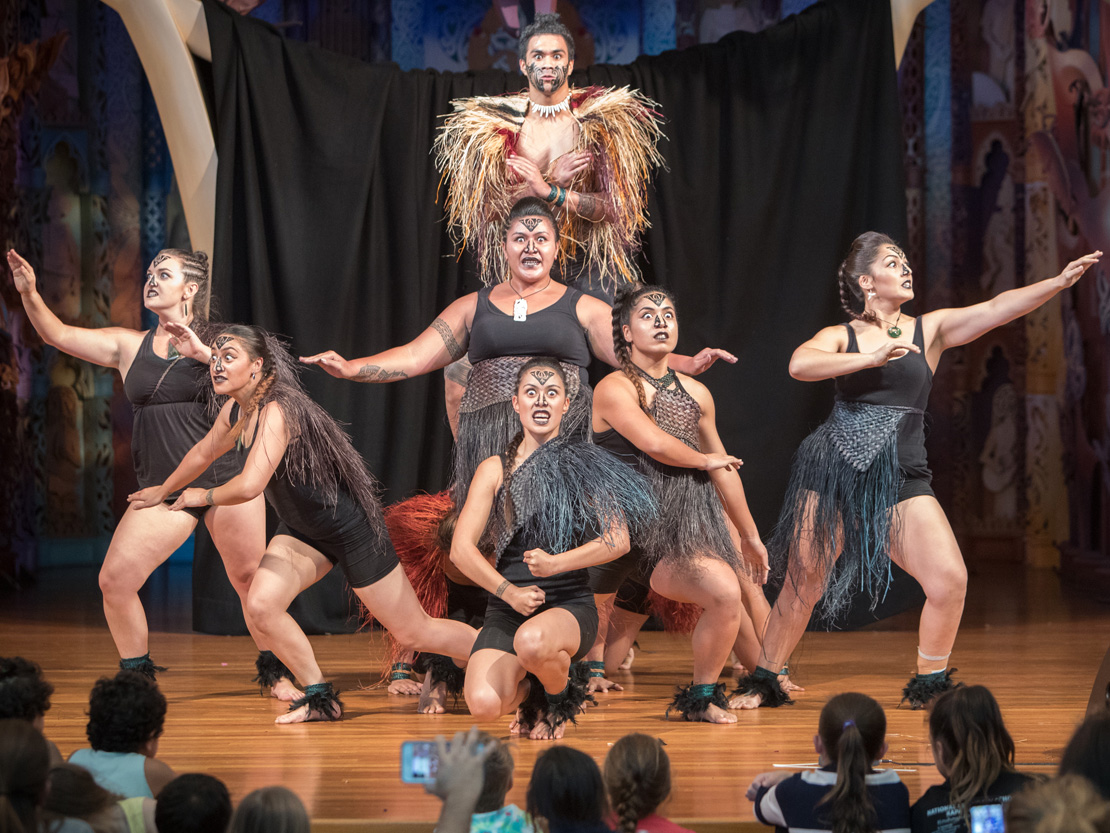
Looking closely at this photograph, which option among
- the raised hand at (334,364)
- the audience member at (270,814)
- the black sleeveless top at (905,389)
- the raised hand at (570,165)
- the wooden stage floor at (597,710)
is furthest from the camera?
the raised hand at (570,165)

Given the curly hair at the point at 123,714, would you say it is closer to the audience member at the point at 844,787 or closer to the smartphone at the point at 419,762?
the smartphone at the point at 419,762

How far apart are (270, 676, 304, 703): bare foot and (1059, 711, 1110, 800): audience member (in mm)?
2606

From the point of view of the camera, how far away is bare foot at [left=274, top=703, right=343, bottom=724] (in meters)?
3.76

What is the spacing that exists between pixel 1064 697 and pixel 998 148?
18.8 ft

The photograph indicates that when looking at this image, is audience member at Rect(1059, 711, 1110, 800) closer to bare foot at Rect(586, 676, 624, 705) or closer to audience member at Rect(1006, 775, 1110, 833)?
audience member at Rect(1006, 775, 1110, 833)

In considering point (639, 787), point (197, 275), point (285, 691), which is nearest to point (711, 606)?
point (285, 691)

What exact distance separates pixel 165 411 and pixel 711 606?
194 centimetres

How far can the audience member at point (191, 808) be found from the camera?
1.96 m

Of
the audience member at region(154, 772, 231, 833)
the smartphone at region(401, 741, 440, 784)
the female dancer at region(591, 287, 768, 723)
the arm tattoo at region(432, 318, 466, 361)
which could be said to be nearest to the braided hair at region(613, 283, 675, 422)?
the female dancer at region(591, 287, 768, 723)

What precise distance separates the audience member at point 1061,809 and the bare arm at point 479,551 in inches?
68.2

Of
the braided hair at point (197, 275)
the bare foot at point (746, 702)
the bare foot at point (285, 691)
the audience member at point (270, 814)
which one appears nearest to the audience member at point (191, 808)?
the audience member at point (270, 814)

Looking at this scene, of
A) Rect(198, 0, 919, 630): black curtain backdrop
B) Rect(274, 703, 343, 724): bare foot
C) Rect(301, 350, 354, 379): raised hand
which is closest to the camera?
Rect(274, 703, 343, 724): bare foot

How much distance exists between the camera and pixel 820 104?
18.7ft

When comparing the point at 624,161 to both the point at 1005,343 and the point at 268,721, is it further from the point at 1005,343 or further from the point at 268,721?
the point at 1005,343
